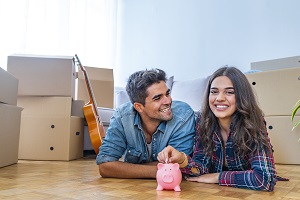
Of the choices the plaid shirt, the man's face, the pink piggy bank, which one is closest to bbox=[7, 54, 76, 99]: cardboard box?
the man's face

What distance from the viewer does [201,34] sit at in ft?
8.68

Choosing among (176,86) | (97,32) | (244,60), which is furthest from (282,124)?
(97,32)

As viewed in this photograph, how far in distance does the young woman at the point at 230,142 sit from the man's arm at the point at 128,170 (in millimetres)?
126

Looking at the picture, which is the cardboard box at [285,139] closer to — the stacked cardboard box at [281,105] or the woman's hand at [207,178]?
the stacked cardboard box at [281,105]

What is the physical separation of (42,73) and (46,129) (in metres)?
Result: 0.33

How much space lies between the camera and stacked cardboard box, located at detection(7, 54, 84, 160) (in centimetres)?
177

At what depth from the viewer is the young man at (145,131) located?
1095mm

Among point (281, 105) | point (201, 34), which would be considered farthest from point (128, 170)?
point (201, 34)

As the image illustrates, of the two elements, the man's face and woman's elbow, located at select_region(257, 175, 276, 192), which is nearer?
woman's elbow, located at select_region(257, 175, 276, 192)

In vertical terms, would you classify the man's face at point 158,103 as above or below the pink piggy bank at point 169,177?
above

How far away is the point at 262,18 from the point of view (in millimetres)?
2336

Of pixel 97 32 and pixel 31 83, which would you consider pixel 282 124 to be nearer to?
pixel 31 83

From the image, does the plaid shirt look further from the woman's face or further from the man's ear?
the man's ear

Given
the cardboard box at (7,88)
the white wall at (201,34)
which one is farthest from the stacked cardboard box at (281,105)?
the cardboard box at (7,88)
